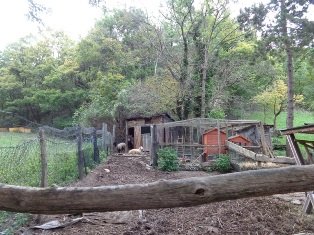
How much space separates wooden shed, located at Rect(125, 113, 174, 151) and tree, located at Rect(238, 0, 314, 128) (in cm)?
795

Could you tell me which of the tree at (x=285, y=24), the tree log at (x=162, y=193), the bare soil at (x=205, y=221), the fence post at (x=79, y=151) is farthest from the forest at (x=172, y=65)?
the tree log at (x=162, y=193)

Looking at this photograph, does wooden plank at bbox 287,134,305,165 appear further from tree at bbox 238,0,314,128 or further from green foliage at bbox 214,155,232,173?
tree at bbox 238,0,314,128

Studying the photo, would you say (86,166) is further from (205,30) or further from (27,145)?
(205,30)

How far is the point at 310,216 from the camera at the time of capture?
477 cm

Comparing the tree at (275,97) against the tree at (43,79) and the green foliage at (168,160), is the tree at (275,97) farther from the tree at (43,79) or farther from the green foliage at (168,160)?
the tree at (43,79)

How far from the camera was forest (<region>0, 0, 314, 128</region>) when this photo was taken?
15273 mm

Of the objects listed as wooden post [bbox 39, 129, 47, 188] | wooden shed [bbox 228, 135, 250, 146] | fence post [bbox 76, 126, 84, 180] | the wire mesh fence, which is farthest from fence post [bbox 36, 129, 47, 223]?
wooden shed [bbox 228, 135, 250, 146]

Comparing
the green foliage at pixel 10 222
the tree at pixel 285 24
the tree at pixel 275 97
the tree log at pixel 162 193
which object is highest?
the tree at pixel 285 24

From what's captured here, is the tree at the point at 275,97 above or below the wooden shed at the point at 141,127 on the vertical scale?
above

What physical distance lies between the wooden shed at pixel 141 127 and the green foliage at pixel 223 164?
8799mm

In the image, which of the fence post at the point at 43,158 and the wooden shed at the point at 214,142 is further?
the wooden shed at the point at 214,142

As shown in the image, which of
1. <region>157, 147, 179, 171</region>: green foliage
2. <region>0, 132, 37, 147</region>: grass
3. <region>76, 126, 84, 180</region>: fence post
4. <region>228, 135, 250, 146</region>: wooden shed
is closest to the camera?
<region>76, 126, 84, 180</region>: fence post

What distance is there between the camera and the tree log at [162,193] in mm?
1425

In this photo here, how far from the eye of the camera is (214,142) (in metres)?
11.6
